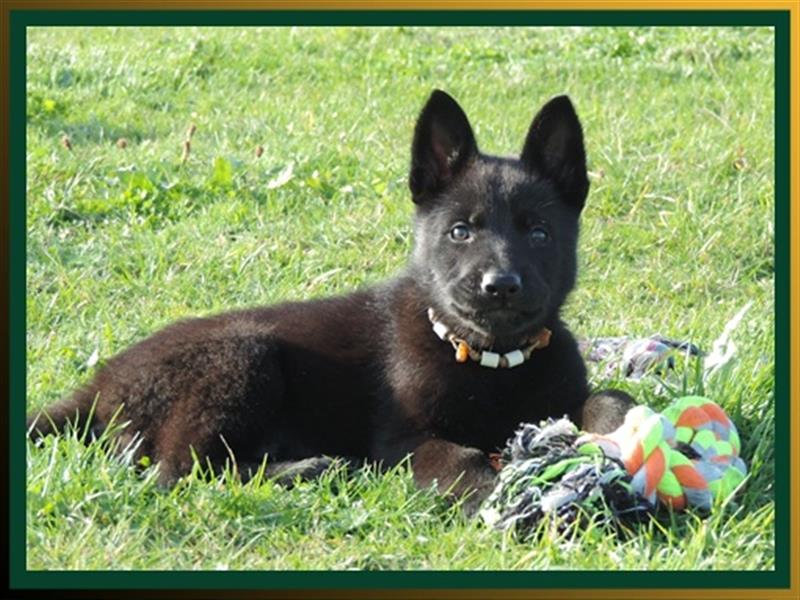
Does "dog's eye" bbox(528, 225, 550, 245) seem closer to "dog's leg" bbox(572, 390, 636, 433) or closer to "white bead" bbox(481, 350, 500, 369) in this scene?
"white bead" bbox(481, 350, 500, 369)

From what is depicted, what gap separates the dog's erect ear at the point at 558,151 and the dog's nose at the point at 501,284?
0.57m

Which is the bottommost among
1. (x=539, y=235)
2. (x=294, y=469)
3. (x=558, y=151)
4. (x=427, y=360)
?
(x=294, y=469)

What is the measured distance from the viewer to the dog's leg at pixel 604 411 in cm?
500

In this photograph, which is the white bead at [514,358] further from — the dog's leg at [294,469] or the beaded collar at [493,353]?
the dog's leg at [294,469]

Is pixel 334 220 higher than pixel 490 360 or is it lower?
higher

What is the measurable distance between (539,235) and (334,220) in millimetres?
2366

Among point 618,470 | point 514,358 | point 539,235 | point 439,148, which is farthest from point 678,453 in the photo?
point 439,148

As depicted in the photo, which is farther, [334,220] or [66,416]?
[334,220]

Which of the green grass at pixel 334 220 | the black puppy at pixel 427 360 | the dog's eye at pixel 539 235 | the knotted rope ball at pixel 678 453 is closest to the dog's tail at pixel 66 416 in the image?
the black puppy at pixel 427 360

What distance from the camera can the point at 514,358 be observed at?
17.3ft

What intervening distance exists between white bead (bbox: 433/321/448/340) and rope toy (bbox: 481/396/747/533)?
1.79 feet

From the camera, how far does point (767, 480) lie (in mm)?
4832

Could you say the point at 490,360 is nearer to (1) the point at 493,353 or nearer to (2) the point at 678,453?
(1) the point at 493,353

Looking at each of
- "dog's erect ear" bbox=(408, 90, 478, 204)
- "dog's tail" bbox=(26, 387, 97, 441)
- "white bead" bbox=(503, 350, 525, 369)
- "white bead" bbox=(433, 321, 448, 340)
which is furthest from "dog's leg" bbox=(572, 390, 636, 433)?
"dog's tail" bbox=(26, 387, 97, 441)
